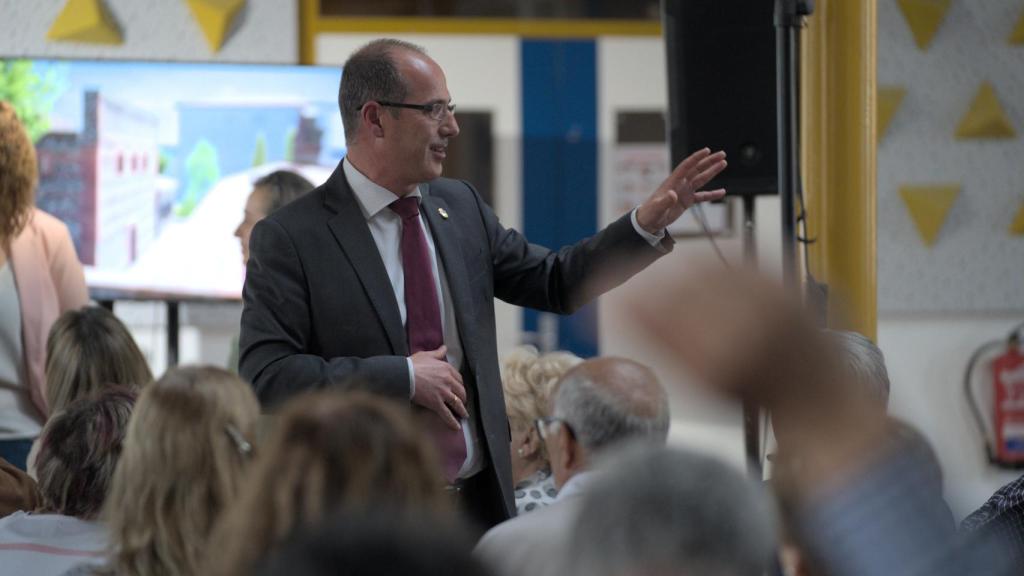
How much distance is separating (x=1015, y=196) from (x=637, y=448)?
557cm

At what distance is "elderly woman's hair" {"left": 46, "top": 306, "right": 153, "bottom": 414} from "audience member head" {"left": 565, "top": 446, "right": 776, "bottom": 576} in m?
2.36

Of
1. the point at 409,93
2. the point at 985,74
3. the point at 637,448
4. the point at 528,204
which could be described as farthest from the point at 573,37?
the point at 637,448

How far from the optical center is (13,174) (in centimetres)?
372

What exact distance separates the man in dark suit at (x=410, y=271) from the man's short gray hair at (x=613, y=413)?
0.30 metres

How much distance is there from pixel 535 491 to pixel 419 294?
597mm

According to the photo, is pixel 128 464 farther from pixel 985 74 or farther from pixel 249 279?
pixel 985 74

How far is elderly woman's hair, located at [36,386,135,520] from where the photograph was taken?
7.14 ft

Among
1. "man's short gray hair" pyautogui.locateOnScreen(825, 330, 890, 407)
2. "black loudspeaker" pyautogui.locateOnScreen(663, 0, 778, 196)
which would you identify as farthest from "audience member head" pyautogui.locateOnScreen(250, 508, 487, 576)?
"black loudspeaker" pyautogui.locateOnScreen(663, 0, 778, 196)

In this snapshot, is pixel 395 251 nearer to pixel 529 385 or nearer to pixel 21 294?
pixel 529 385

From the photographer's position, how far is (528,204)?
6355mm

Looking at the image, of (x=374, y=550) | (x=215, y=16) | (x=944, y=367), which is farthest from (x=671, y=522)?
(x=944, y=367)

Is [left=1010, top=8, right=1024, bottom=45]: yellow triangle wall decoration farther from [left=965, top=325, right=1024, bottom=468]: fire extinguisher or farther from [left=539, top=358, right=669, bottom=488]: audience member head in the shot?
[left=539, top=358, right=669, bottom=488]: audience member head

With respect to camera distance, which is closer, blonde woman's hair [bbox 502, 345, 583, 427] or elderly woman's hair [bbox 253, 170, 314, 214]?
blonde woman's hair [bbox 502, 345, 583, 427]

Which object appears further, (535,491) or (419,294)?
(535,491)
